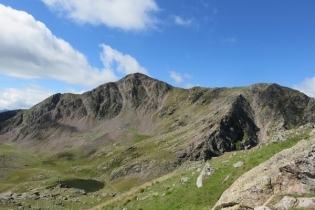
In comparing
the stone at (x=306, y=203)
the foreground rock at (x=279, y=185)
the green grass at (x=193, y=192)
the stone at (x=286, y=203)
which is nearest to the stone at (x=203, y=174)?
the green grass at (x=193, y=192)

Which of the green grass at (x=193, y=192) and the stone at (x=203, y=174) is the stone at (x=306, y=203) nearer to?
the green grass at (x=193, y=192)

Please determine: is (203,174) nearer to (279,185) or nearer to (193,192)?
(193,192)

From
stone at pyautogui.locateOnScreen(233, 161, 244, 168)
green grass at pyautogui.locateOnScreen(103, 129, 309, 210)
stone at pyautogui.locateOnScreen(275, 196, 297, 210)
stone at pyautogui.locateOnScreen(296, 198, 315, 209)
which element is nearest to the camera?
stone at pyautogui.locateOnScreen(296, 198, 315, 209)

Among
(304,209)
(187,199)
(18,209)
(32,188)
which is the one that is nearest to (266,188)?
(304,209)

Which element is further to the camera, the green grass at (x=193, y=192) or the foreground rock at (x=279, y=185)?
the green grass at (x=193, y=192)

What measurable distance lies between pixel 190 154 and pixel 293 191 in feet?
432

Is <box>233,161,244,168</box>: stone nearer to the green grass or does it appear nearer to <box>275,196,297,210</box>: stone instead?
the green grass

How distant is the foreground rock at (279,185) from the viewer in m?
18.9

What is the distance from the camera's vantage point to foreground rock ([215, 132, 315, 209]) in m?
18.9

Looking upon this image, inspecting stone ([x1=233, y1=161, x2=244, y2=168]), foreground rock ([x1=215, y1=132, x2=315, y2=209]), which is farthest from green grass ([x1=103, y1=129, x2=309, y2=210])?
foreground rock ([x1=215, y1=132, x2=315, y2=209])

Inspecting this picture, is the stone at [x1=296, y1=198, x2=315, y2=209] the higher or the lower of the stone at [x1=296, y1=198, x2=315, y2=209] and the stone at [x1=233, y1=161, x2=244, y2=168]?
the lower

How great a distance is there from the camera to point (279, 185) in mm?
19891

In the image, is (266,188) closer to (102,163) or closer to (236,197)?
(236,197)

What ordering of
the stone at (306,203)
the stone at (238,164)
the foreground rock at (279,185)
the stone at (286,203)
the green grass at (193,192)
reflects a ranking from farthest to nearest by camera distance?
the stone at (238,164) < the green grass at (193,192) < the foreground rock at (279,185) < the stone at (286,203) < the stone at (306,203)
